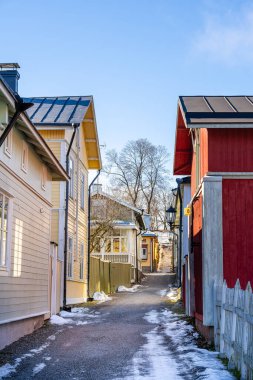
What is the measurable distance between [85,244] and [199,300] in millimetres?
13501

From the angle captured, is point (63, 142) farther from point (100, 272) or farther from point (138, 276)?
point (138, 276)

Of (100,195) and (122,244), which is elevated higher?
(100,195)

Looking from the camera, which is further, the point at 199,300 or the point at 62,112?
the point at 62,112

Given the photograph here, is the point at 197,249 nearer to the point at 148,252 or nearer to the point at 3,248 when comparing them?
the point at 3,248

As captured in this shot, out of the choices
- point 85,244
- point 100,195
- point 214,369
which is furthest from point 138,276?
point 214,369

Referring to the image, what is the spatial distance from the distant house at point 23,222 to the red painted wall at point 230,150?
151 inches

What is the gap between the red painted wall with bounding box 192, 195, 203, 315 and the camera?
1295 centimetres

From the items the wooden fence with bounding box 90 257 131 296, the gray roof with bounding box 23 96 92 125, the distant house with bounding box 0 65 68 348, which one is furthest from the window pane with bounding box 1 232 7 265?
the wooden fence with bounding box 90 257 131 296

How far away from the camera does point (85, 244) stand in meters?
26.0

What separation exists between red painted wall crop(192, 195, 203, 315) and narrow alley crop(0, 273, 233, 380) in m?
0.77

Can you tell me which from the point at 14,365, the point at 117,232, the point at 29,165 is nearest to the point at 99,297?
the point at 29,165

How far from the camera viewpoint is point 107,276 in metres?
32.1

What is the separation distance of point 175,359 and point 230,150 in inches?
178

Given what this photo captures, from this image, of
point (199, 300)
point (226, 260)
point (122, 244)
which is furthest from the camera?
point (122, 244)
